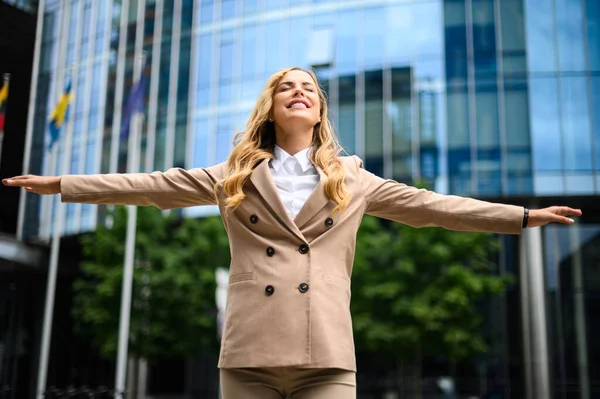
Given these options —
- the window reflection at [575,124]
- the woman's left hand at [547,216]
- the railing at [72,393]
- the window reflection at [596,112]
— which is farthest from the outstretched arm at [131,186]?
the window reflection at [596,112]

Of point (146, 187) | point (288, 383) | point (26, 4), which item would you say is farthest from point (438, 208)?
point (26, 4)

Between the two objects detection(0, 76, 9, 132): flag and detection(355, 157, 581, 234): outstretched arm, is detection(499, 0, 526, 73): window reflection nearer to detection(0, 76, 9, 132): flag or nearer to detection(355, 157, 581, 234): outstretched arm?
detection(0, 76, 9, 132): flag

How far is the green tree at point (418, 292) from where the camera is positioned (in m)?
22.2

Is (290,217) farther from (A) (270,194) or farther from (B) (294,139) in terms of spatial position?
(B) (294,139)

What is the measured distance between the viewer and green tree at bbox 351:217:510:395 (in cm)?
2223

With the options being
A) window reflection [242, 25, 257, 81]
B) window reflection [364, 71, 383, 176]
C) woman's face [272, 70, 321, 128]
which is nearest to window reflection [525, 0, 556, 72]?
window reflection [364, 71, 383, 176]

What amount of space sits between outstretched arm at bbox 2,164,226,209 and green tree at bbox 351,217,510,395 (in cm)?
1932

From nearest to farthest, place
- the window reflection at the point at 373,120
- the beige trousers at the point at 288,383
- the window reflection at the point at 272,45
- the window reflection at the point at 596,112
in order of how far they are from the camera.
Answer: the beige trousers at the point at 288,383 → the window reflection at the point at 596,112 → the window reflection at the point at 373,120 → the window reflection at the point at 272,45

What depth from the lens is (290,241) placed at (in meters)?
2.89

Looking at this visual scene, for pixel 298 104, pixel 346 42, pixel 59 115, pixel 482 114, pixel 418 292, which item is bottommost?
pixel 298 104

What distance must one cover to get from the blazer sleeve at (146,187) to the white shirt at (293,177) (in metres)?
0.24

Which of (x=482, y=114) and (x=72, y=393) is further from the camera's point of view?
(x=482, y=114)

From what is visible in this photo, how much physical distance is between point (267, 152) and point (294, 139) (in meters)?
0.13

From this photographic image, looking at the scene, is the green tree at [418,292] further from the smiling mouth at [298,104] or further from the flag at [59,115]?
the smiling mouth at [298,104]
